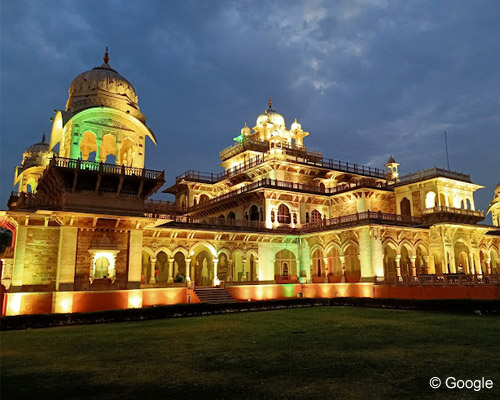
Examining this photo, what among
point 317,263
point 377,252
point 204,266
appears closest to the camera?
point 377,252

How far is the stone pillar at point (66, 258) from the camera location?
792 inches

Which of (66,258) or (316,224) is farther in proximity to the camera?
(316,224)

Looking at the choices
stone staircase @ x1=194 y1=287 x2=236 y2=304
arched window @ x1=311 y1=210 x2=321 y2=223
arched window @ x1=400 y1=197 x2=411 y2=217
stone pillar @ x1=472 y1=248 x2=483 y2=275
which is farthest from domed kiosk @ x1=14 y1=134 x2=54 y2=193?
stone pillar @ x1=472 y1=248 x2=483 y2=275

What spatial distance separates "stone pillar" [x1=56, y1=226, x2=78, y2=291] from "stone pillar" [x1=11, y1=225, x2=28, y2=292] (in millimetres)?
1691

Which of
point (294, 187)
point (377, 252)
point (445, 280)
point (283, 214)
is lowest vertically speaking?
point (445, 280)

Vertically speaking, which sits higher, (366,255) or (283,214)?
(283,214)

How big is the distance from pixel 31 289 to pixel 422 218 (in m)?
29.3

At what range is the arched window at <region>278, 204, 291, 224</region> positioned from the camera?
35372 millimetres

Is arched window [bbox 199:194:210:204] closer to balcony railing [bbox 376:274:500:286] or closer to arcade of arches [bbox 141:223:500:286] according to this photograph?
arcade of arches [bbox 141:223:500:286]

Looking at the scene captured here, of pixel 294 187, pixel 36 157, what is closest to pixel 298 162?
pixel 294 187

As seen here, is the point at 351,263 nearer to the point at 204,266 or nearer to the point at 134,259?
the point at 204,266

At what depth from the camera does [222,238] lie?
1188 inches

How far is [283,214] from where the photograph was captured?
35625mm

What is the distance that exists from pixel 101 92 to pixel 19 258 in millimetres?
9713
